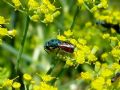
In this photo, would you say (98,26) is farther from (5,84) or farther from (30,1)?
(5,84)

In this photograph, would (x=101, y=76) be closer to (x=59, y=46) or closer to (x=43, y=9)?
(x=59, y=46)

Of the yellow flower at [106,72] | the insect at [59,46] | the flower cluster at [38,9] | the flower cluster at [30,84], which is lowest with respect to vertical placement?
the flower cluster at [30,84]

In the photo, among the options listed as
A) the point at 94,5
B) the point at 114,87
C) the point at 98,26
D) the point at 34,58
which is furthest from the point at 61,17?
the point at 114,87

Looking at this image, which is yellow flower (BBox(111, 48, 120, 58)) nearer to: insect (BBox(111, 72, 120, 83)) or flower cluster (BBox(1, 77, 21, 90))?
insect (BBox(111, 72, 120, 83))

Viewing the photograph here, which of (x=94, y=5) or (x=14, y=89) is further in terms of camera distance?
(x=94, y=5)

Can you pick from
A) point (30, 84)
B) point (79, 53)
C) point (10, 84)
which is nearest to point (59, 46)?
A: point (79, 53)

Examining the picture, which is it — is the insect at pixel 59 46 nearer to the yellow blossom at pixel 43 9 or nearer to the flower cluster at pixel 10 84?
the yellow blossom at pixel 43 9

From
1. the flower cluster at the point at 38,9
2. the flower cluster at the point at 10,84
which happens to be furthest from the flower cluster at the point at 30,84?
the flower cluster at the point at 38,9

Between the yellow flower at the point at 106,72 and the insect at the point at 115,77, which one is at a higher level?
the yellow flower at the point at 106,72

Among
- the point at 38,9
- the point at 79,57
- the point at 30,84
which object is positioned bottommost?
the point at 30,84
